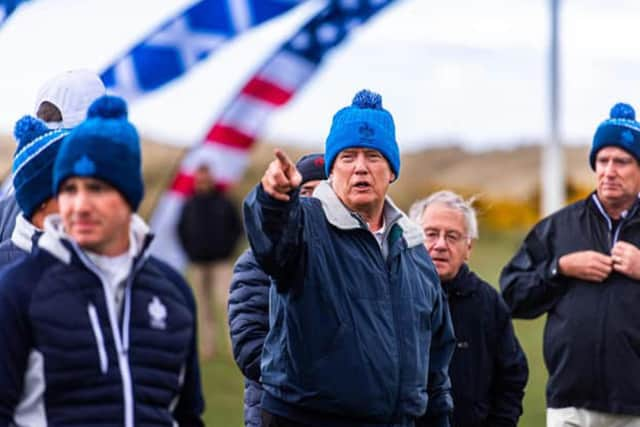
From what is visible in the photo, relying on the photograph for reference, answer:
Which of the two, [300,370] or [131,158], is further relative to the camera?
[300,370]

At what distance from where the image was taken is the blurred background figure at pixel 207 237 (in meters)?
12.8

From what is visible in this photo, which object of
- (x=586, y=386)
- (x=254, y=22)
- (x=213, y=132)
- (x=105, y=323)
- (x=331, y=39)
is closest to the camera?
(x=105, y=323)

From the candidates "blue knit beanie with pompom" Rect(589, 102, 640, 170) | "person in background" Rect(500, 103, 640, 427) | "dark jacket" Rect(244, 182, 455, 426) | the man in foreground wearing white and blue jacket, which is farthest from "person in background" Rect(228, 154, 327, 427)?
"blue knit beanie with pompom" Rect(589, 102, 640, 170)

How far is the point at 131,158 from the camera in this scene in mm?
3750

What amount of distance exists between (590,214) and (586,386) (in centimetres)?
80

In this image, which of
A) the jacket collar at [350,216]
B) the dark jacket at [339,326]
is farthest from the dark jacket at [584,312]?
the dark jacket at [339,326]

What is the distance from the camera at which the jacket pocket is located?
3.60 m

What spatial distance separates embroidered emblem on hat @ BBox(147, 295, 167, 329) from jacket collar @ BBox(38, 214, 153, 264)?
13cm

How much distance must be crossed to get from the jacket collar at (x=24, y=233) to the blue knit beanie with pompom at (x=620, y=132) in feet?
10.1

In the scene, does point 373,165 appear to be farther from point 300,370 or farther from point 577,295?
point 577,295

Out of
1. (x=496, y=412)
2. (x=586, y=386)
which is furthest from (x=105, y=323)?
(x=586, y=386)

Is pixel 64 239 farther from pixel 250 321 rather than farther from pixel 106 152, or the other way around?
pixel 250 321

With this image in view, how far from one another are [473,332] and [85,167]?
2607 mm

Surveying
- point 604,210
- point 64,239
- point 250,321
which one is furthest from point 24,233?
point 604,210
